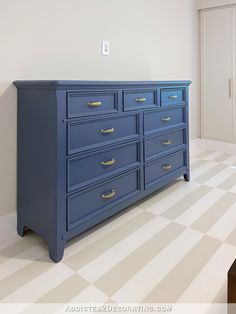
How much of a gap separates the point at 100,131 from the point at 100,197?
45cm

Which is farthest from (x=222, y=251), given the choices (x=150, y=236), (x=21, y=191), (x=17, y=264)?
(x=21, y=191)

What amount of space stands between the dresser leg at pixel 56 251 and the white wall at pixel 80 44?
0.47m

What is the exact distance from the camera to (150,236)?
1.81 metres

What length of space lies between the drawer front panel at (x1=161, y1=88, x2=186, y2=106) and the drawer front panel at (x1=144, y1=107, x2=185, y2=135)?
0.24 ft

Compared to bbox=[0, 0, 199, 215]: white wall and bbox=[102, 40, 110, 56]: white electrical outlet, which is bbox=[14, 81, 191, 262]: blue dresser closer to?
bbox=[0, 0, 199, 215]: white wall

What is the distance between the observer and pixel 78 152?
162 cm

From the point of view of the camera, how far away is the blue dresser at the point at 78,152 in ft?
5.02

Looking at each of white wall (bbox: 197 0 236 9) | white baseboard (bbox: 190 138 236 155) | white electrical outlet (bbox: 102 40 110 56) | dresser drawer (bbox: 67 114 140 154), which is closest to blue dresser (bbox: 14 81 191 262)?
dresser drawer (bbox: 67 114 140 154)

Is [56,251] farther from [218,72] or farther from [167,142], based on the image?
[218,72]

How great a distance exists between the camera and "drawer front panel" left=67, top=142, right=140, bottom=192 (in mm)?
1614

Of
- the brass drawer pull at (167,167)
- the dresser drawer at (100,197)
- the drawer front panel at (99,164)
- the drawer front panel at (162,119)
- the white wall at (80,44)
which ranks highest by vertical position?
the white wall at (80,44)

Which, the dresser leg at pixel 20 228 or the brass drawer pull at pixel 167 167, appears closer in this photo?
the dresser leg at pixel 20 228

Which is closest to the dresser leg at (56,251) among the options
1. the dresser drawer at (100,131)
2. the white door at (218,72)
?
the dresser drawer at (100,131)

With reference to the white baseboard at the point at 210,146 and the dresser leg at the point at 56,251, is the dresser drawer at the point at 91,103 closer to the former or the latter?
the dresser leg at the point at 56,251
